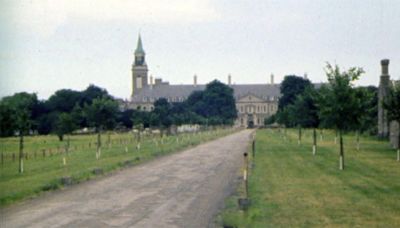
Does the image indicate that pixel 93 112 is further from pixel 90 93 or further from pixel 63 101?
pixel 90 93

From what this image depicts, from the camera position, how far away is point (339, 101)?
34.8 meters

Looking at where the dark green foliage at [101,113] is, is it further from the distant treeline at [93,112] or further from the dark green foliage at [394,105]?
the dark green foliage at [394,105]

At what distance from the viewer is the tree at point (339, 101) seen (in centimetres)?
3475

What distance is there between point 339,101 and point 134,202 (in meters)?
17.3

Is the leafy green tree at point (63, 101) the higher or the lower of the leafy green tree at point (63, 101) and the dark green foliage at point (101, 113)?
the higher

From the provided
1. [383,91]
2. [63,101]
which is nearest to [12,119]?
[383,91]

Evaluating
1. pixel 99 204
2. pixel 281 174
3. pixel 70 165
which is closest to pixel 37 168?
pixel 70 165

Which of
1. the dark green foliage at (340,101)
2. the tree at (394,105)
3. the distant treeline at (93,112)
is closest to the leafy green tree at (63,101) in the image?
the distant treeline at (93,112)

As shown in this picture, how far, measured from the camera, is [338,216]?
55.8ft

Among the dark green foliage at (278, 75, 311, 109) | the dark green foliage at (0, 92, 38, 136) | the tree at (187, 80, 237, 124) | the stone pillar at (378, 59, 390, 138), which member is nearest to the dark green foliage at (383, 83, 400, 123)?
the dark green foliage at (0, 92, 38, 136)

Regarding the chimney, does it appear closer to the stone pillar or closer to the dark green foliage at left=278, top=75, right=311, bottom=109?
the stone pillar

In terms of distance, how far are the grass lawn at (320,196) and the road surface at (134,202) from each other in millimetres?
965

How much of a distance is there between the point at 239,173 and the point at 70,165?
10.4m

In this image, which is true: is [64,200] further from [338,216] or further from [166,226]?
[338,216]
